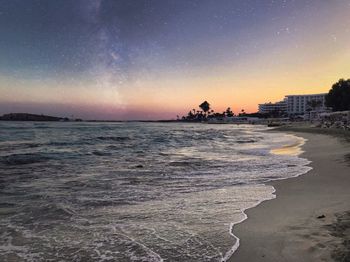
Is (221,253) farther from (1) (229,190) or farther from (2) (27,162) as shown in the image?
(2) (27,162)

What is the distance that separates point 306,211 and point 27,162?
15.1m

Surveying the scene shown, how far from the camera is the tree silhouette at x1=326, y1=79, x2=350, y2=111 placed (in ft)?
325

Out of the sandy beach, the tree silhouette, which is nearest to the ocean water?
A: the sandy beach

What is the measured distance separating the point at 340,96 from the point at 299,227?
4227 inches

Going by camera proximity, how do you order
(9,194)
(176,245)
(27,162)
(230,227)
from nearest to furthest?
(176,245), (230,227), (9,194), (27,162)

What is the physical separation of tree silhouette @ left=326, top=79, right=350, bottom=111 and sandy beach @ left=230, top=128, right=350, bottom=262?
101 m

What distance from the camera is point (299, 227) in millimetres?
5855

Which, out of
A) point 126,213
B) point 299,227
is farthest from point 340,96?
point 126,213

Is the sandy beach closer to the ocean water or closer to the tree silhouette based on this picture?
the ocean water

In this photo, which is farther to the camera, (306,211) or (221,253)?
(306,211)

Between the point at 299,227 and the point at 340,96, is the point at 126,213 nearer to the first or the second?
the point at 299,227

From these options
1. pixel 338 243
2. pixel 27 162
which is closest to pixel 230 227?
pixel 338 243

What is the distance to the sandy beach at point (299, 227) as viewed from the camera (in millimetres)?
4641

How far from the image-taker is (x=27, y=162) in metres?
17.8
